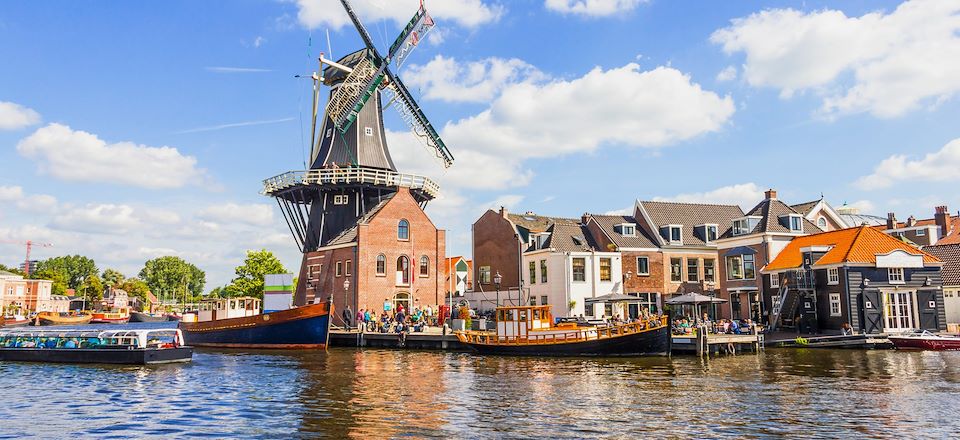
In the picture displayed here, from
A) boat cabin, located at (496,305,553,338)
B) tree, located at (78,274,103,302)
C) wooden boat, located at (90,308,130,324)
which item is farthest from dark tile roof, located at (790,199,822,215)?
tree, located at (78,274,103,302)

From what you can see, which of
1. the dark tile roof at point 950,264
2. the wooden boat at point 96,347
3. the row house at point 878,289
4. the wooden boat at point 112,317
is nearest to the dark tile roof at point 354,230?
the wooden boat at point 96,347

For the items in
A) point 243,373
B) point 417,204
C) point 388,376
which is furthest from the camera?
point 417,204

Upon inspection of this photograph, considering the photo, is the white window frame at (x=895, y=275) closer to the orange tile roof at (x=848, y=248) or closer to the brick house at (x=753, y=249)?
the orange tile roof at (x=848, y=248)

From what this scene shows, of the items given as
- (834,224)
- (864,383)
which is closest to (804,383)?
(864,383)

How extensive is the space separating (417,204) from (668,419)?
3755 centimetres

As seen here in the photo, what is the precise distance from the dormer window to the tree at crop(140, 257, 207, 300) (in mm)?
128034

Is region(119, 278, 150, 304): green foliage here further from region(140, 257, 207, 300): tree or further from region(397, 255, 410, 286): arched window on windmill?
region(397, 255, 410, 286): arched window on windmill

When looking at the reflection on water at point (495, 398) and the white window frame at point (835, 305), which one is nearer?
the reflection on water at point (495, 398)

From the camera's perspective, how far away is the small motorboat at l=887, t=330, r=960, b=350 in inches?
1412

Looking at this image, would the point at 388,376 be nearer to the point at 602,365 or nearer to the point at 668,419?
the point at 602,365

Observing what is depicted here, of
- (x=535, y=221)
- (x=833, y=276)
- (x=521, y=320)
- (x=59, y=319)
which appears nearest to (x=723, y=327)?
(x=833, y=276)

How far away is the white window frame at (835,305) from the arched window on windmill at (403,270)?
28.2m

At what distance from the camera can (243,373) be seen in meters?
28.9

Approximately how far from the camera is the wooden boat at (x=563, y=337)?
33562mm
